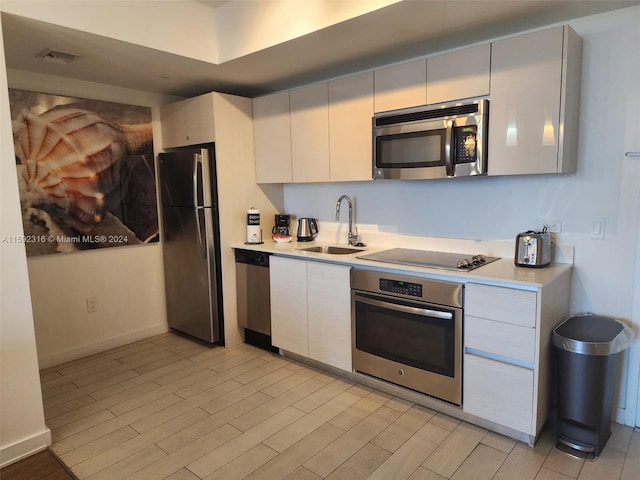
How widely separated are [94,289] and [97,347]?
1.64 feet

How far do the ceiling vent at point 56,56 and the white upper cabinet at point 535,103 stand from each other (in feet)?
8.63

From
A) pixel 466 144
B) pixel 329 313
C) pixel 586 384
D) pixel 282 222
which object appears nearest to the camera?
pixel 586 384

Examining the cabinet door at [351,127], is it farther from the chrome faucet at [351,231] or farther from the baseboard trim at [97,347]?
the baseboard trim at [97,347]

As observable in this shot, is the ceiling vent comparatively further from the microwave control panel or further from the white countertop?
the microwave control panel

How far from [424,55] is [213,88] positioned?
1.83 metres

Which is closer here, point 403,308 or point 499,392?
point 499,392

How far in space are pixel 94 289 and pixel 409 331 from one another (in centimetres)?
263

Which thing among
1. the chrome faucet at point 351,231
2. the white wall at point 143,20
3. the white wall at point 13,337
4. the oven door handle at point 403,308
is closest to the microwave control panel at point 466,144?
the oven door handle at point 403,308

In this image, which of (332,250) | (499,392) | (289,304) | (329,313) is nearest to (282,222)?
(332,250)

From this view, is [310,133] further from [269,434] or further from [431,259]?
[269,434]

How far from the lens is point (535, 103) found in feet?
7.28

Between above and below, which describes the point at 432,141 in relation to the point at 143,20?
below

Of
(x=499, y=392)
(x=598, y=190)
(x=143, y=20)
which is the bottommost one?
(x=499, y=392)

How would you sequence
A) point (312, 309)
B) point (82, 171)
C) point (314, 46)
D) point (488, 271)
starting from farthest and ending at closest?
point (82, 171)
point (312, 309)
point (314, 46)
point (488, 271)
